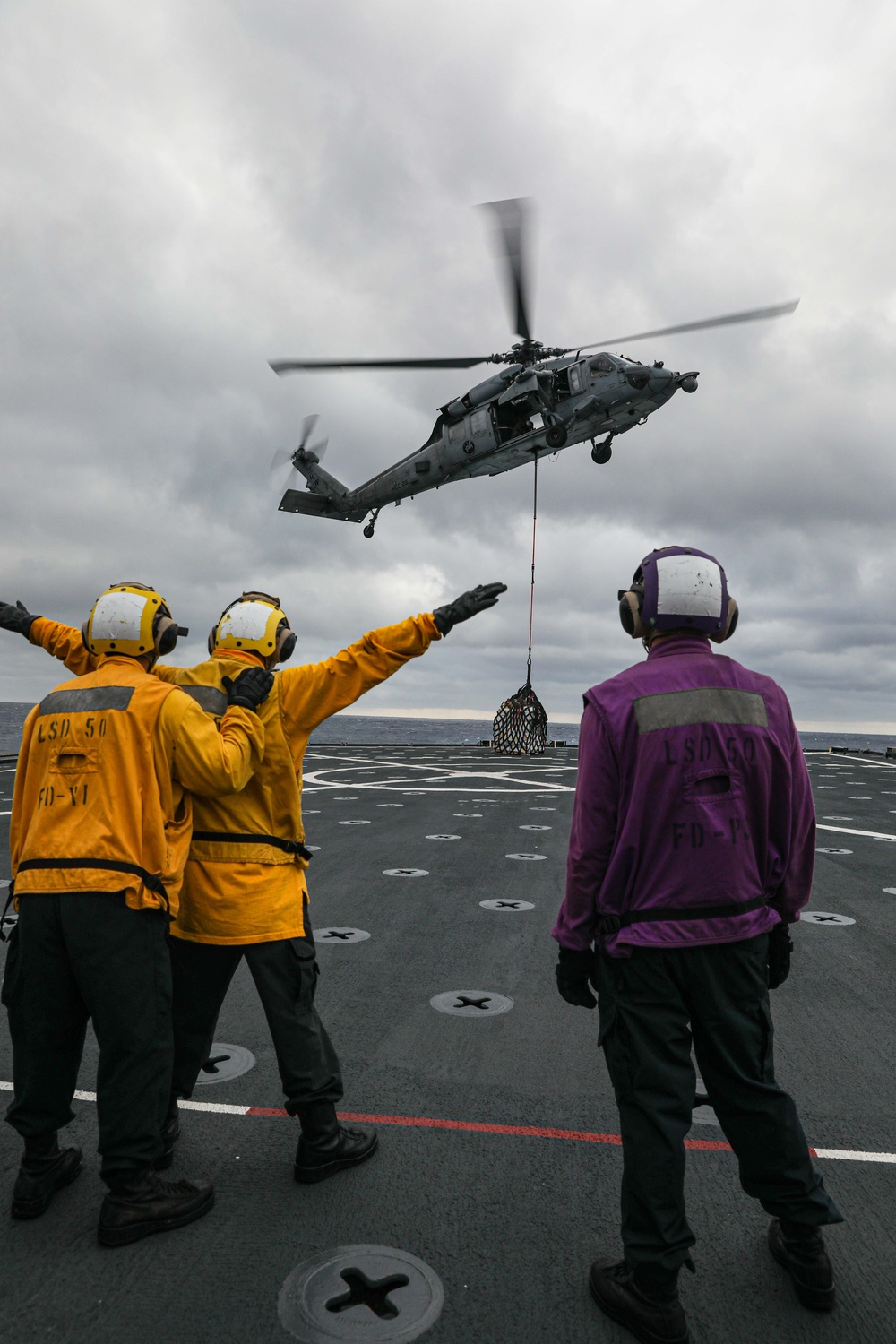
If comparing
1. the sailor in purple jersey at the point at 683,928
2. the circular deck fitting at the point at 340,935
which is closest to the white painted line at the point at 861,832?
the circular deck fitting at the point at 340,935

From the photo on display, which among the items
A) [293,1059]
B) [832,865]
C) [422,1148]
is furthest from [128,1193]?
[832,865]

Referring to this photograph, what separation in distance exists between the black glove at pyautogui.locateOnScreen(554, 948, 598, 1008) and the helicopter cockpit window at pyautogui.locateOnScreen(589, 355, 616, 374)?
784 inches

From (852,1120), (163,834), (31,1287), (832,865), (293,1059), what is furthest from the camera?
(832,865)

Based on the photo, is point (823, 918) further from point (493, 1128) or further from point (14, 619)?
point (14, 619)

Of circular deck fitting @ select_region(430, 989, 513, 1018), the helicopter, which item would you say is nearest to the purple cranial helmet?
circular deck fitting @ select_region(430, 989, 513, 1018)

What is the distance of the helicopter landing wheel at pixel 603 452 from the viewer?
22.0 meters

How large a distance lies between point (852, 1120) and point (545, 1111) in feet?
4.26

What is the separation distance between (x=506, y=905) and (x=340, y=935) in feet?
5.57

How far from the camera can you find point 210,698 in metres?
3.16

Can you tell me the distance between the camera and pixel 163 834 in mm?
2801

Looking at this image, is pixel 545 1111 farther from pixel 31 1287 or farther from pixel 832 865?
pixel 832 865

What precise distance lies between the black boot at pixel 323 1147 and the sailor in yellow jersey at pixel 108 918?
35 cm

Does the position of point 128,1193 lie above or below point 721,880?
below

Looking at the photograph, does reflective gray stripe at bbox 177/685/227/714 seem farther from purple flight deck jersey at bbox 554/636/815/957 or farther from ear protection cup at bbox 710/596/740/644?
ear protection cup at bbox 710/596/740/644
